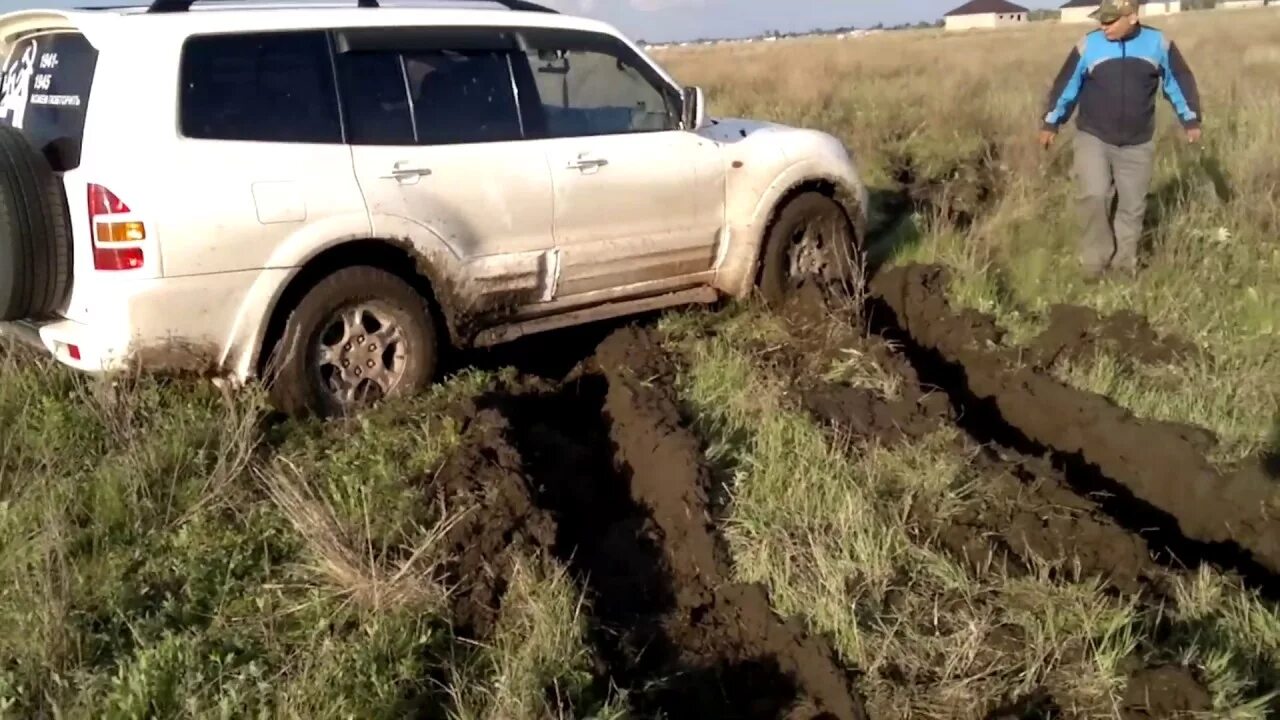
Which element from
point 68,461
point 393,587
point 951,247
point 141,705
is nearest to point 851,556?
point 393,587

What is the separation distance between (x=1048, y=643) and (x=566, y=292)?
11.5 feet

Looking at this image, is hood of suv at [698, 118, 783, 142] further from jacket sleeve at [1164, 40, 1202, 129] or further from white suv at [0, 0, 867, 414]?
jacket sleeve at [1164, 40, 1202, 129]

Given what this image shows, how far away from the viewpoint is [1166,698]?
138 inches

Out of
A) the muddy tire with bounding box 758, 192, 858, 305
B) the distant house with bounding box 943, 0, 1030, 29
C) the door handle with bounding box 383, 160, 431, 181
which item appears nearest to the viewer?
the door handle with bounding box 383, 160, 431, 181

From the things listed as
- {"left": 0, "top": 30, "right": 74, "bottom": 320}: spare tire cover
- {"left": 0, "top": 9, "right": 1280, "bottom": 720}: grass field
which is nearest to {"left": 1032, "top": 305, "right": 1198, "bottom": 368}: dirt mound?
{"left": 0, "top": 9, "right": 1280, "bottom": 720}: grass field

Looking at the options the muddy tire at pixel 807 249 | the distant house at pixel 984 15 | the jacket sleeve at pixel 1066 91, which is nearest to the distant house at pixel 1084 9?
the distant house at pixel 984 15

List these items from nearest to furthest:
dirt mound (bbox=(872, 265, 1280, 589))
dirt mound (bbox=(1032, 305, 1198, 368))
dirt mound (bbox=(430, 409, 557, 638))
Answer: dirt mound (bbox=(430, 409, 557, 638)), dirt mound (bbox=(872, 265, 1280, 589)), dirt mound (bbox=(1032, 305, 1198, 368))

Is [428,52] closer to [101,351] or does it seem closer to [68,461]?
[101,351]

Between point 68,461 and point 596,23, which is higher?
point 596,23

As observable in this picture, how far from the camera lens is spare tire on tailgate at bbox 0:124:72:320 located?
5102 millimetres

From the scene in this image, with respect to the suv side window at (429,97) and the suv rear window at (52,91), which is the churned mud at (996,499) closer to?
the suv side window at (429,97)

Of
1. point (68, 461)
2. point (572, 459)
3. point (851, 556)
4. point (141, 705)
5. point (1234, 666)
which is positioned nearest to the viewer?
point (141, 705)

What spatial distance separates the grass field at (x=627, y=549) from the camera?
12.1 ft

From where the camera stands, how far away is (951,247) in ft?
29.2
